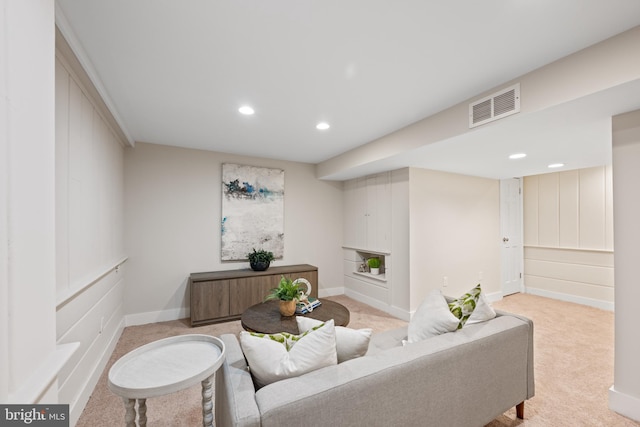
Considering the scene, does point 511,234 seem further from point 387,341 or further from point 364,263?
point 387,341

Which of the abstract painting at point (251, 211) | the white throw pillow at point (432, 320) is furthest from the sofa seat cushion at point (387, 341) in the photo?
the abstract painting at point (251, 211)

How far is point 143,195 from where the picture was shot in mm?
3699

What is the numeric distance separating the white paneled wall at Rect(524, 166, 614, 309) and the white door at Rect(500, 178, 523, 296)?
0.59 ft

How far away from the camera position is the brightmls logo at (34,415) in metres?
0.71

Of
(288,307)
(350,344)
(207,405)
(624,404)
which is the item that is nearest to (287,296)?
(288,307)

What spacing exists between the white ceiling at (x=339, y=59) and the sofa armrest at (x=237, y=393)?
177 centimetres

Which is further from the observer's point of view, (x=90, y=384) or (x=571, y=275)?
(x=571, y=275)

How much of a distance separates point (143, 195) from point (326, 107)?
277 cm

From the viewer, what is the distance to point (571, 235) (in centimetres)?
471

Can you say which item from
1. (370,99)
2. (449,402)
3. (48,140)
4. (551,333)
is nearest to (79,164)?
(48,140)

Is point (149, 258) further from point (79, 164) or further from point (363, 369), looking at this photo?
point (363, 369)

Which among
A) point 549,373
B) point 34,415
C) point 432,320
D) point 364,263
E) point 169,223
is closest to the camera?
point 34,415

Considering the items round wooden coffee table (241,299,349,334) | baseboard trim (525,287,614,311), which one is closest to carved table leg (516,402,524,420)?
round wooden coffee table (241,299,349,334)

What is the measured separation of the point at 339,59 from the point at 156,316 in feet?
12.6
